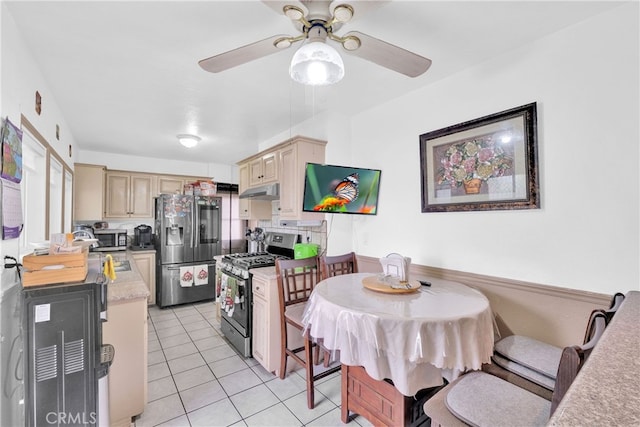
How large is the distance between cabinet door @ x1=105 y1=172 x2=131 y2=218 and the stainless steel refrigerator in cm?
62

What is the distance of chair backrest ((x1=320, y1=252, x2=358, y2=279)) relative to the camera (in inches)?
96.7

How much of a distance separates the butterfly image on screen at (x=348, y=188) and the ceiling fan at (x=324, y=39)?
1047mm

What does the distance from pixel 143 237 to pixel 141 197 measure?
0.69 metres

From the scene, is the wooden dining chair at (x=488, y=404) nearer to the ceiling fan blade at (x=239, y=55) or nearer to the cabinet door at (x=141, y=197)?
the ceiling fan blade at (x=239, y=55)

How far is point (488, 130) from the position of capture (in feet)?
6.41

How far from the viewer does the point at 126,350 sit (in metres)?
1.87

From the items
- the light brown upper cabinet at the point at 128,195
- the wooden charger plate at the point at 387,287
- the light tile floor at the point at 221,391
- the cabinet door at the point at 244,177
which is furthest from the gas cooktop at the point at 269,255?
the light brown upper cabinet at the point at 128,195

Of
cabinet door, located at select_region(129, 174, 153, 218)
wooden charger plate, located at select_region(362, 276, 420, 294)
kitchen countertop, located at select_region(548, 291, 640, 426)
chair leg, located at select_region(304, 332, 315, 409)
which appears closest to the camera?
kitchen countertop, located at select_region(548, 291, 640, 426)

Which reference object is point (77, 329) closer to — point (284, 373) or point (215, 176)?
point (284, 373)

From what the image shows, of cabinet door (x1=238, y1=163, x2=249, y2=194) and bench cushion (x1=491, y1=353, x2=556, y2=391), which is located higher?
cabinet door (x1=238, y1=163, x2=249, y2=194)

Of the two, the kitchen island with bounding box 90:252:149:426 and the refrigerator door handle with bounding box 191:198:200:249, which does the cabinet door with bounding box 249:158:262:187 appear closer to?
the refrigerator door handle with bounding box 191:198:200:249

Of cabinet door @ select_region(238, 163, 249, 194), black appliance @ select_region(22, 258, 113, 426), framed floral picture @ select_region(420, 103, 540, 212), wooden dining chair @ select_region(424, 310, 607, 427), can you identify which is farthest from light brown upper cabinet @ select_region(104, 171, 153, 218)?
wooden dining chair @ select_region(424, 310, 607, 427)

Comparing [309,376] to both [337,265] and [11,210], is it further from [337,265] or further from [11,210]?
[11,210]

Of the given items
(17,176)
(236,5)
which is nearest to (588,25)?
(236,5)
